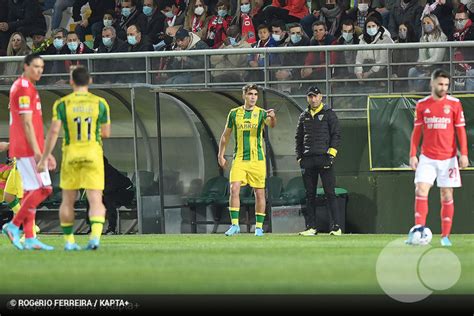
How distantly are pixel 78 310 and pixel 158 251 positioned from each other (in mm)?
4962

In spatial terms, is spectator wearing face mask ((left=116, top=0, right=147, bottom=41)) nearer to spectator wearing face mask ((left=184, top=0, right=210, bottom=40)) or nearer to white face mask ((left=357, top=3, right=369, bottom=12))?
spectator wearing face mask ((left=184, top=0, right=210, bottom=40))

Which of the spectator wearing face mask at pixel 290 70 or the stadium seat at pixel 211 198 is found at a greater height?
the spectator wearing face mask at pixel 290 70

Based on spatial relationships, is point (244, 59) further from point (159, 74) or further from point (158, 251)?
point (158, 251)

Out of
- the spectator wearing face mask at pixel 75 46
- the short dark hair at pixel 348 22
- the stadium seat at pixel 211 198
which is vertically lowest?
the stadium seat at pixel 211 198

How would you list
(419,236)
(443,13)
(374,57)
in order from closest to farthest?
(419,236)
(374,57)
(443,13)

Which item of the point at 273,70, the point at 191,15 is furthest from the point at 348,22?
the point at 191,15

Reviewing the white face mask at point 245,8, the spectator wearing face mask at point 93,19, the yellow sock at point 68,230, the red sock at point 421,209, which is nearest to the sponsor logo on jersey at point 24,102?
the yellow sock at point 68,230

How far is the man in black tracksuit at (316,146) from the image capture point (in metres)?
22.8

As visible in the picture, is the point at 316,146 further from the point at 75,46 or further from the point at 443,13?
the point at 75,46

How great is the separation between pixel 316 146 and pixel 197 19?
704cm

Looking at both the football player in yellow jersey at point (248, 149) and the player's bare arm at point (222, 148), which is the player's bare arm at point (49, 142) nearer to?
the player's bare arm at point (222, 148)

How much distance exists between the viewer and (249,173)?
856 inches

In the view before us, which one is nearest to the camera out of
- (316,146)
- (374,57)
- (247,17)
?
(316,146)

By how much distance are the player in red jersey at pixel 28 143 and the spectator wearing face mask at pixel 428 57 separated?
10.3 meters
